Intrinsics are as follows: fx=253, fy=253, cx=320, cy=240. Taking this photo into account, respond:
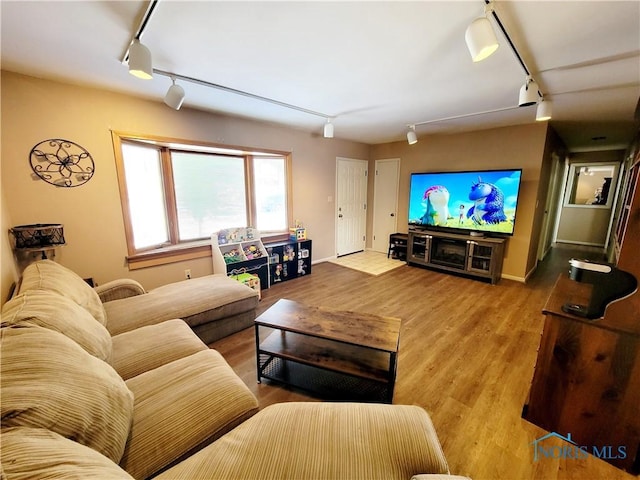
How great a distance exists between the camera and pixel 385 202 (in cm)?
553

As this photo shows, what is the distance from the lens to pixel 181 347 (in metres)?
1.68

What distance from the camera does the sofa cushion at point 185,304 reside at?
201cm

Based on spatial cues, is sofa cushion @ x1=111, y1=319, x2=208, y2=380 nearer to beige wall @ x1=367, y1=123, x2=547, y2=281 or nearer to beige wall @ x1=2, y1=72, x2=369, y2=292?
beige wall @ x1=2, y1=72, x2=369, y2=292

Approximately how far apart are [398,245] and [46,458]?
500 centimetres

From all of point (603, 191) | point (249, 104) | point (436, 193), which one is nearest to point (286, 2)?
point (249, 104)

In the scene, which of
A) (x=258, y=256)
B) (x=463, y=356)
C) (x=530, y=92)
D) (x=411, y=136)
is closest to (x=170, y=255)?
(x=258, y=256)

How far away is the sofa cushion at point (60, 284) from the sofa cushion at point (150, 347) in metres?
0.26

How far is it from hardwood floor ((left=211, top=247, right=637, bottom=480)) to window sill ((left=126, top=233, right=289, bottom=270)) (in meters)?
1.03

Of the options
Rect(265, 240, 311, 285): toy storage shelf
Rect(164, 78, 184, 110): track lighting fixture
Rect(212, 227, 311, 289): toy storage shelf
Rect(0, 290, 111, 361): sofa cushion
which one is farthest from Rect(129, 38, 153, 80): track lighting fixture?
Rect(265, 240, 311, 285): toy storage shelf

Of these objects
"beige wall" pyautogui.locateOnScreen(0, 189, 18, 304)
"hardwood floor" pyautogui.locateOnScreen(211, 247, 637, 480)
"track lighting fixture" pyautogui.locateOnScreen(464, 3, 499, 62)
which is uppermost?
"track lighting fixture" pyautogui.locateOnScreen(464, 3, 499, 62)

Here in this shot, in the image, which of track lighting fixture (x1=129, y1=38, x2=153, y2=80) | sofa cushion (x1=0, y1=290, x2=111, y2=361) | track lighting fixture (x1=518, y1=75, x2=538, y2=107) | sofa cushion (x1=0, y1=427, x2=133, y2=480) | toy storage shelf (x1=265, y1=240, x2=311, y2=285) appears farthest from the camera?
toy storage shelf (x1=265, y1=240, x2=311, y2=285)

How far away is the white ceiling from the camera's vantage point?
1378 mm

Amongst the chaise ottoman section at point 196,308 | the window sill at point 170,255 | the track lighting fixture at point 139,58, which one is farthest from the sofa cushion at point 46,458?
the window sill at point 170,255

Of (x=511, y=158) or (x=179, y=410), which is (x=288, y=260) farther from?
(x=511, y=158)
